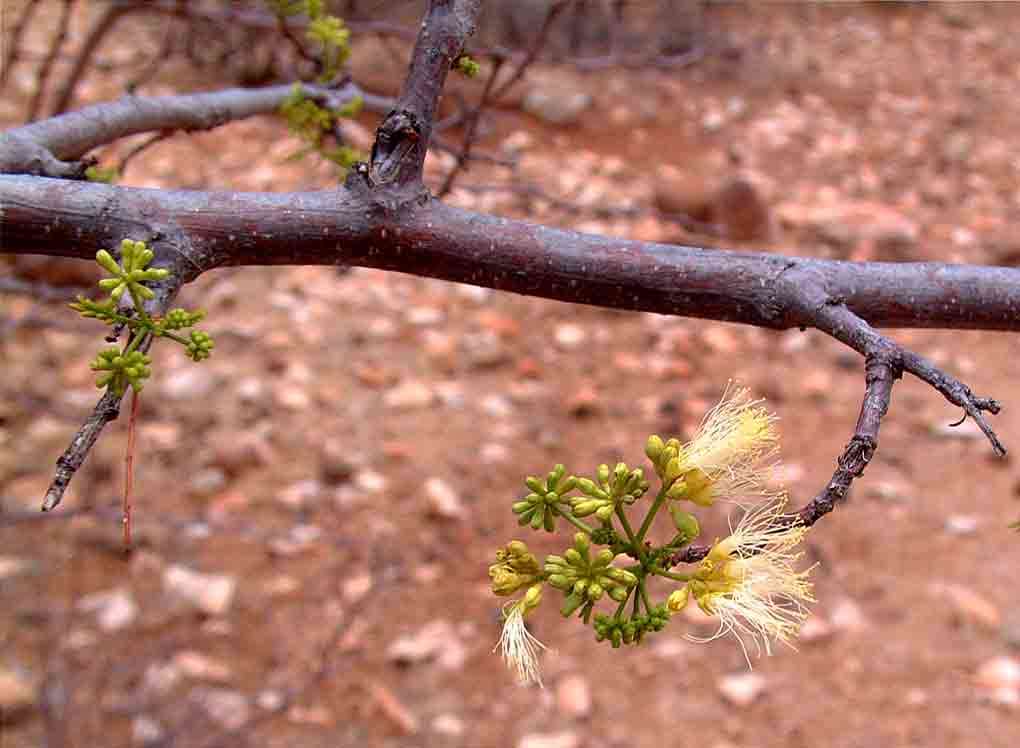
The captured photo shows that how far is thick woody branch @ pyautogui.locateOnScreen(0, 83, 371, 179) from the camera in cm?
111

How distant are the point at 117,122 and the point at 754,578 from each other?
3.36 ft

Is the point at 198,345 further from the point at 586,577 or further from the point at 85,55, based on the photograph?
the point at 85,55

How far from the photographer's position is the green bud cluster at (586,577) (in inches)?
30.0

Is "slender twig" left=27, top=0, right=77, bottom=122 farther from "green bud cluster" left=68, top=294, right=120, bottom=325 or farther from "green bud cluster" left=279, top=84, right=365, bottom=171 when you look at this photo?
"green bud cluster" left=68, top=294, right=120, bottom=325

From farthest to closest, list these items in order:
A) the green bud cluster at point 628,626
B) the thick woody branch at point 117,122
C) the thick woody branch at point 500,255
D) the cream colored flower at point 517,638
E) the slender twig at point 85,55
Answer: the slender twig at point 85,55 → the thick woody branch at point 117,122 → the thick woody branch at point 500,255 → the cream colored flower at point 517,638 → the green bud cluster at point 628,626

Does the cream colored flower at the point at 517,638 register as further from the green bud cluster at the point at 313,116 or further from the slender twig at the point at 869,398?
the green bud cluster at the point at 313,116

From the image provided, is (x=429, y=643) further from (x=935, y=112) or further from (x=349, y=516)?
(x=935, y=112)

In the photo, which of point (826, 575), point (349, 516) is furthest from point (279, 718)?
point (826, 575)

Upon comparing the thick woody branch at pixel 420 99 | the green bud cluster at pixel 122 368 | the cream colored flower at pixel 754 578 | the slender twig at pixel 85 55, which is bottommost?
the slender twig at pixel 85 55

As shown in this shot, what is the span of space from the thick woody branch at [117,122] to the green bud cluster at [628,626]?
30.7 inches

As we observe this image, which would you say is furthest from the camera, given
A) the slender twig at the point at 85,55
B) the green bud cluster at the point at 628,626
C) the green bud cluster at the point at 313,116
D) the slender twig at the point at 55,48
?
the slender twig at the point at 85,55

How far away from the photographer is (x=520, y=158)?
502 centimetres

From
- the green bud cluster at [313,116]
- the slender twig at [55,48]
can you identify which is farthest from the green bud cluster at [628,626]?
the slender twig at [55,48]

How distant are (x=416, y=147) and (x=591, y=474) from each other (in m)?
2.43
